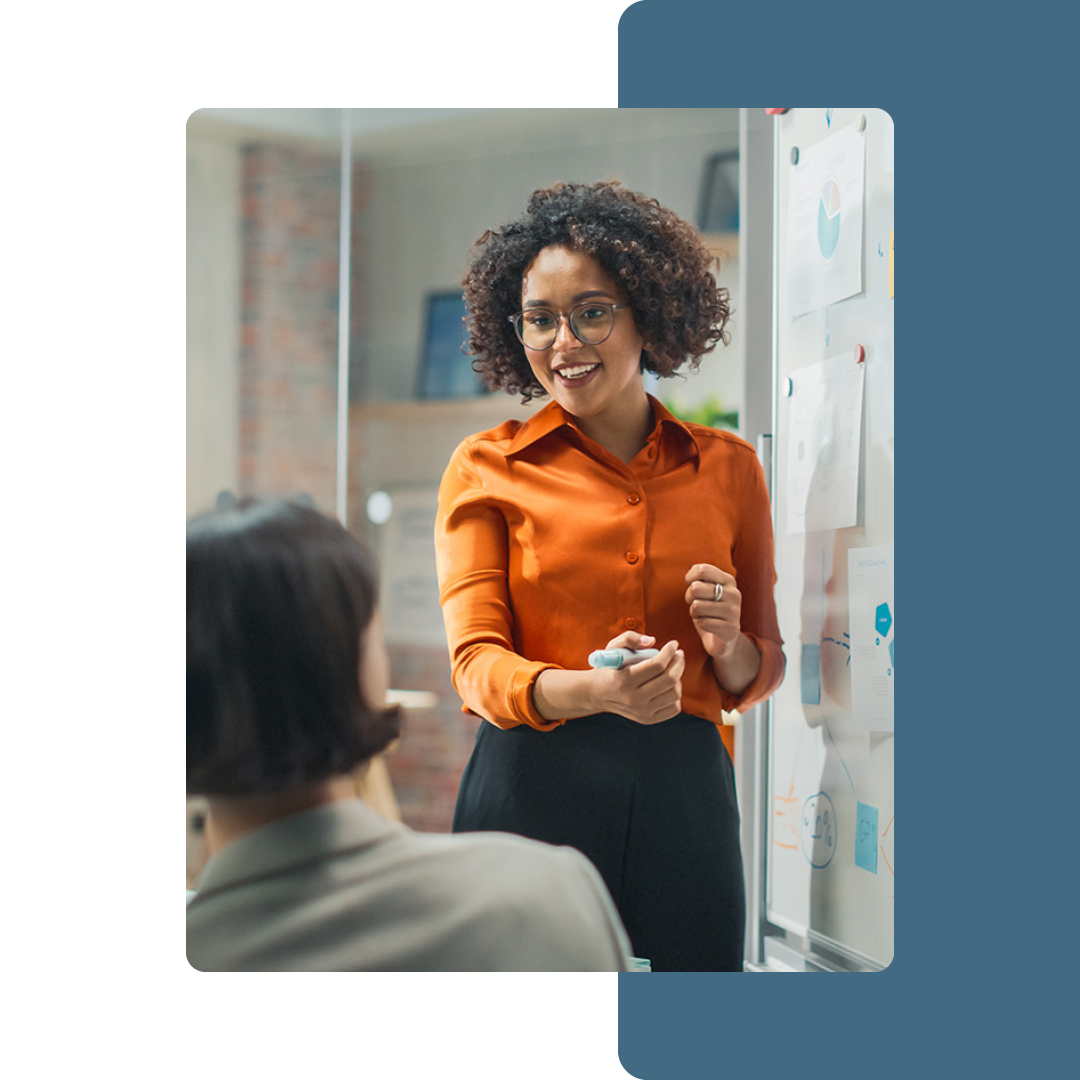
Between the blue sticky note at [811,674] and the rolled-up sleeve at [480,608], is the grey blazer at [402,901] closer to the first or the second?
the rolled-up sleeve at [480,608]

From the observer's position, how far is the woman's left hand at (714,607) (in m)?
1.80

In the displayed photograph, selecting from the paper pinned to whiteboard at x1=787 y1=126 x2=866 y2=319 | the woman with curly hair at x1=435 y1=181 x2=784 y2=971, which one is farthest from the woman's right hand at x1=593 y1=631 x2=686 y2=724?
the paper pinned to whiteboard at x1=787 y1=126 x2=866 y2=319

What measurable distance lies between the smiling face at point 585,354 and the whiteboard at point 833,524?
21 centimetres

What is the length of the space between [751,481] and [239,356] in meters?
0.73

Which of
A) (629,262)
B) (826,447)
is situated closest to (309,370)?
(629,262)

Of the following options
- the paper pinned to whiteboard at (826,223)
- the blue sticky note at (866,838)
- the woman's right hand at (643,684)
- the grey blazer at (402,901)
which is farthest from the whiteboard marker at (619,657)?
the paper pinned to whiteboard at (826,223)

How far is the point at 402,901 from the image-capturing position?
176 centimetres

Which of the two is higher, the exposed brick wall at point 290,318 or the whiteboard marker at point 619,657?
the exposed brick wall at point 290,318

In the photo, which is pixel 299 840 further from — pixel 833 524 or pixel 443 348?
pixel 833 524

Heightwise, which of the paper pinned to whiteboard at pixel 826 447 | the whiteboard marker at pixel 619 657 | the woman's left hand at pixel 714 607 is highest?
the paper pinned to whiteboard at pixel 826 447

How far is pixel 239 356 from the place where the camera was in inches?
73.5

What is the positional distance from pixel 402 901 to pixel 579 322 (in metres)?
0.81
